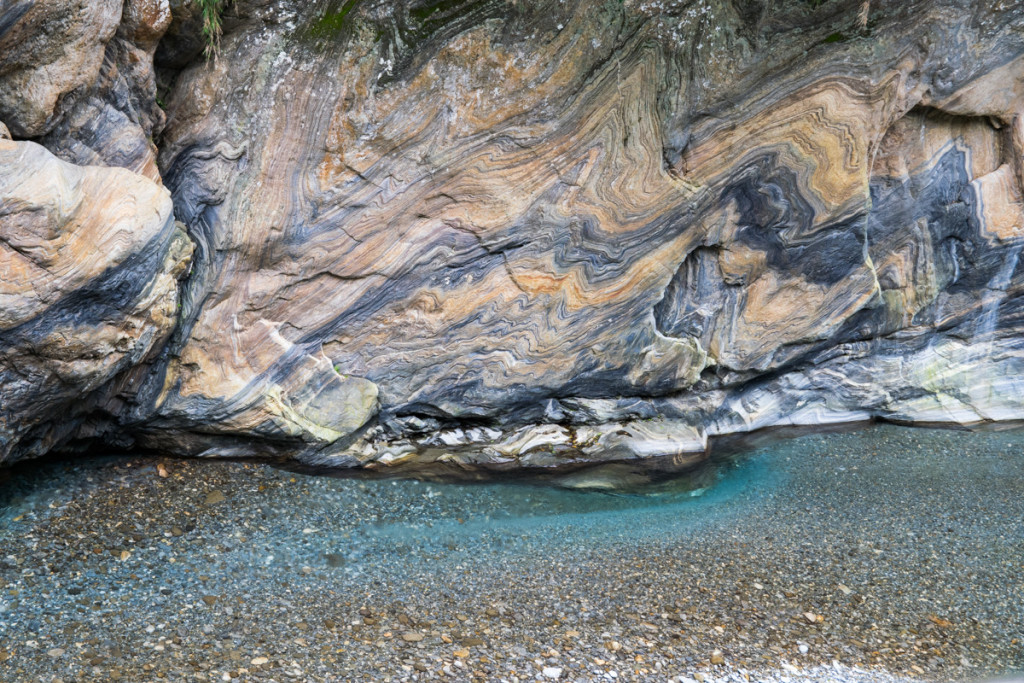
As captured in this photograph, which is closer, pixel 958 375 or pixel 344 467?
pixel 344 467

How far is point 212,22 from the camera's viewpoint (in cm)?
717

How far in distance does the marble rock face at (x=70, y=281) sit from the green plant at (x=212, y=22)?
152 cm

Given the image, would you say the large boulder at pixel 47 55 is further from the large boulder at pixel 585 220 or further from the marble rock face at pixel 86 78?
the large boulder at pixel 585 220

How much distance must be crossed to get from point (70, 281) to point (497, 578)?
422 cm

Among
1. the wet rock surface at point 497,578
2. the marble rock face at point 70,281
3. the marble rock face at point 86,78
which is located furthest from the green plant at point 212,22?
the wet rock surface at point 497,578

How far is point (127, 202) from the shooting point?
6.55 meters

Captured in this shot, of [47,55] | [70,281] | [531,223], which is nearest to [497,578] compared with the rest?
[531,223]

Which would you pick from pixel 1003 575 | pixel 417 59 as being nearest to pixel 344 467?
pixel 417 59

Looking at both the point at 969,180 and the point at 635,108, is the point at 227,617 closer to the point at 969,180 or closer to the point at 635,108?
the point at 635,108

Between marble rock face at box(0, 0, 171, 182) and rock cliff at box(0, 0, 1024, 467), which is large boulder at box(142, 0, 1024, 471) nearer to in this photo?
rock cliff at box(0, 0, 1024, 467)

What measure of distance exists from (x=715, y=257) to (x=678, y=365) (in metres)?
1.38

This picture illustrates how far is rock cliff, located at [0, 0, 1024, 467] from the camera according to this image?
7359 millimetres

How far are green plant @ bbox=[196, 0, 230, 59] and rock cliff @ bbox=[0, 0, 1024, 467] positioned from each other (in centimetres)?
12

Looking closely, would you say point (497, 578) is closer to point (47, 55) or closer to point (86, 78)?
point (86, 78)
